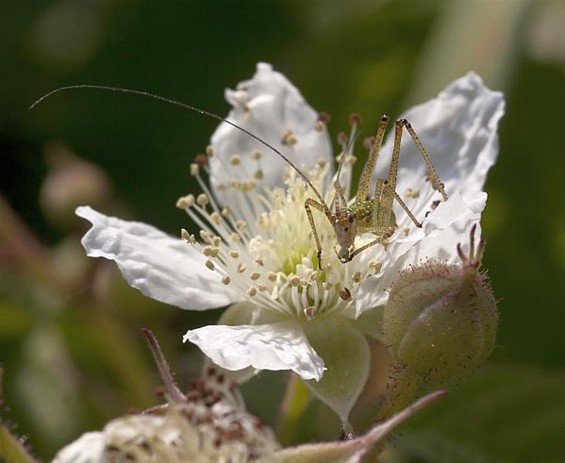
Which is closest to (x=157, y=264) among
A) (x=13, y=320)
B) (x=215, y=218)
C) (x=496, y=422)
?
(x=215, y=218)

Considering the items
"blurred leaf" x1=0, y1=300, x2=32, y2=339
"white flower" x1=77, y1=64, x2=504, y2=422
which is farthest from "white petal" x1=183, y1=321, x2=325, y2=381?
"blurred leaf" x1=0, y1=300, x2=32, y2=339

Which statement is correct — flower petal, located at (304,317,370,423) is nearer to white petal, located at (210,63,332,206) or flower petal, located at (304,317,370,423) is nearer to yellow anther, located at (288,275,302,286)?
yellow anther, located at (288,275,302,286)

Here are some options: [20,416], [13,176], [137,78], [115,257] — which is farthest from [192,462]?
[137,78]

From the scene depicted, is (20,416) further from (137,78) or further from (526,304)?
(137,78)

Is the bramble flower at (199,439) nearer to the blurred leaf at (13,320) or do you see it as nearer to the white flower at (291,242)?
the white flower at (291,242)

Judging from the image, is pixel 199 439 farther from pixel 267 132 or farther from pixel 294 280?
pixel 267 132

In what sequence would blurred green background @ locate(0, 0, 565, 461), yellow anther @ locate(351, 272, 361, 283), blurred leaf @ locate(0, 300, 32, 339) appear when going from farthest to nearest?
blurred leaf @ locate(0, 300, 32, 339) → blurred green background @ locate(0, 0, 565, 461) → yellow anther @ locate(351, 272, 361, 283)

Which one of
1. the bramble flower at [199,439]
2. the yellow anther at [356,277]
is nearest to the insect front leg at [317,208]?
the yellow anther at [356,277]
